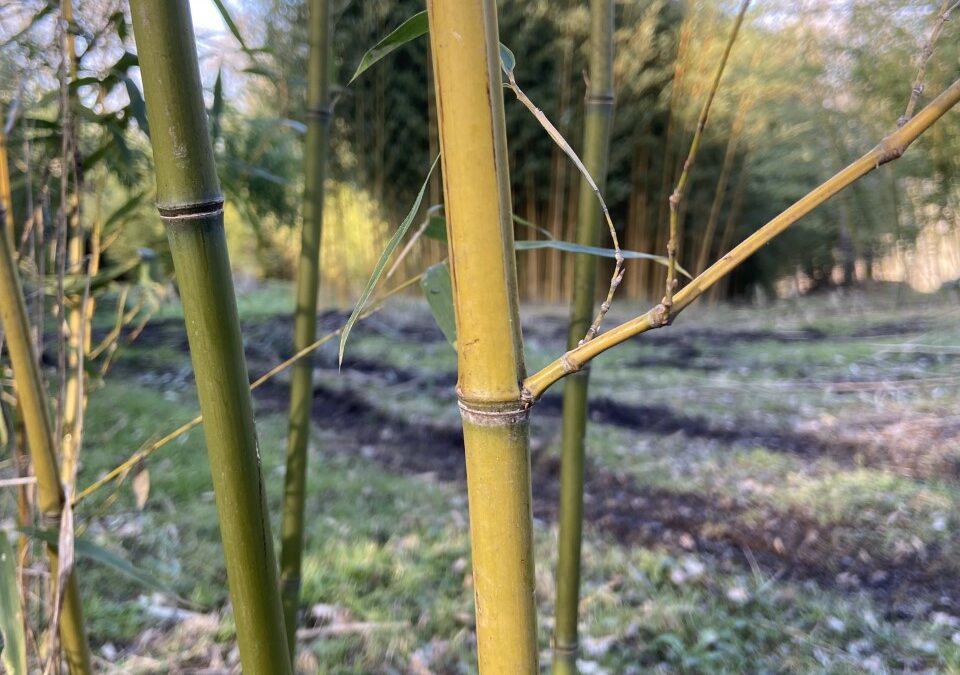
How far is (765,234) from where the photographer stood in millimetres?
259

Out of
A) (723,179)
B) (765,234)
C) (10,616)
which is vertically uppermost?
(723,179)

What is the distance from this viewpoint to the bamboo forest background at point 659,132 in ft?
12.4

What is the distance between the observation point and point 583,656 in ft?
3.55

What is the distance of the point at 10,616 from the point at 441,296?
1.22 feet

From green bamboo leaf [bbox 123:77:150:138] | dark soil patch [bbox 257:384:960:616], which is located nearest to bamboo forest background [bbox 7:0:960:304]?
dark soil patch [bbox 257:384:960:616]

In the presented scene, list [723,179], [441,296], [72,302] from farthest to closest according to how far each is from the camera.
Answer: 1. [723,179]
2. [72,302]
3. [441,296]

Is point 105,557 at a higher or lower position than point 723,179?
lower

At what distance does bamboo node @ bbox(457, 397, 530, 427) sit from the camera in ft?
0.94

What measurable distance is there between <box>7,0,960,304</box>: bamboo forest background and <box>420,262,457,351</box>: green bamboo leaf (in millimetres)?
2581

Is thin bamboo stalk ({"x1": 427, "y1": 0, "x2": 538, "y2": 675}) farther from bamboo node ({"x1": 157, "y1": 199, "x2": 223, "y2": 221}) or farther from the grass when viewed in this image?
the grass

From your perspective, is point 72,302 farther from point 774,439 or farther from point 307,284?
point 774,439

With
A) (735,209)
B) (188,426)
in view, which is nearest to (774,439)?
(188,426)

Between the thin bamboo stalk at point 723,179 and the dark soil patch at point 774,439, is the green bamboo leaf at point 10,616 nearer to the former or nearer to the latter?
the dark soil patch at point 774,439

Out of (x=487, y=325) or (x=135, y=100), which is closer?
(x=487, y=325)
